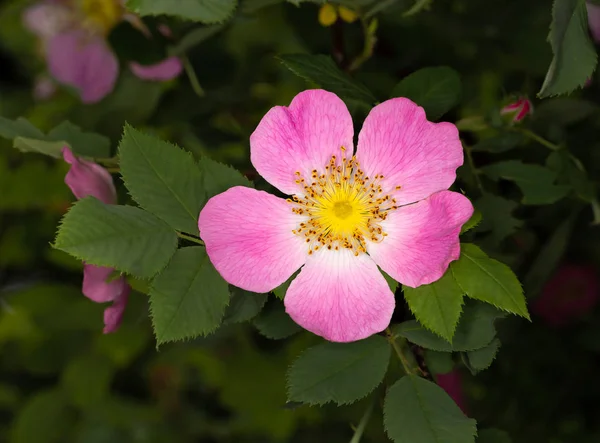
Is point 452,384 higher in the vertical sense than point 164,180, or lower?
lower

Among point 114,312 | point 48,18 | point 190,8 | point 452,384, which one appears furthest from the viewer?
point 48,18

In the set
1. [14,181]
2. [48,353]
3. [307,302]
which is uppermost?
[307,302]

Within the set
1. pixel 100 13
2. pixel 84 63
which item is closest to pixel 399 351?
pixel 84 63

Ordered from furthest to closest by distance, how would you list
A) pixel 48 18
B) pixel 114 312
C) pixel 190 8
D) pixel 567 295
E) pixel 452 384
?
pixel 48 18 → pixel 567 295 → pixel 452 384 → pixel 114 312 → pixel 190 8

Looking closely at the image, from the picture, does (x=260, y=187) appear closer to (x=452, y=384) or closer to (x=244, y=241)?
(x=244, y=241)

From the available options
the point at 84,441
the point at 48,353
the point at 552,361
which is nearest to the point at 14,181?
the point at 48,353

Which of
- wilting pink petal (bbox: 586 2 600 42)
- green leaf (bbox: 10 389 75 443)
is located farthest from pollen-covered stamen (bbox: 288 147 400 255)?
green leaf (bbox: 10 389 75 443)

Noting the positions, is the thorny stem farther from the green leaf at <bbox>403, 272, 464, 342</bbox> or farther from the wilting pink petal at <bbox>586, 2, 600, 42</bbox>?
the wilting pink petal at <bbox>586, 2, 600, 42</bbox>

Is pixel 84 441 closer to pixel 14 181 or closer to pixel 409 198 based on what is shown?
pixel 14 181
